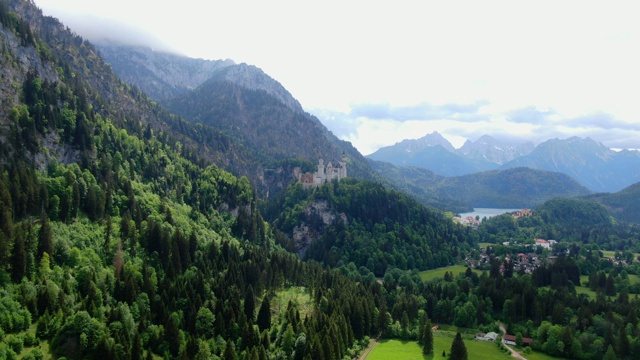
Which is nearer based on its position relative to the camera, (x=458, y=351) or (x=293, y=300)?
(x=458, y=351)

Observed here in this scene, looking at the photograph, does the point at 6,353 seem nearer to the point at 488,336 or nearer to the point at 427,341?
the point at 427,341

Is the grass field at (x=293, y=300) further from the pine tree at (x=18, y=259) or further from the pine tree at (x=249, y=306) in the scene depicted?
the pine tree at (x=18, y=259)

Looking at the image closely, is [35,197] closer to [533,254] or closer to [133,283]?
[133,283]

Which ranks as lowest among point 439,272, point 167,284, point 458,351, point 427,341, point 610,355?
point 439,272

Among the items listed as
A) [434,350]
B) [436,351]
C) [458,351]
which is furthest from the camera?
[434,350]

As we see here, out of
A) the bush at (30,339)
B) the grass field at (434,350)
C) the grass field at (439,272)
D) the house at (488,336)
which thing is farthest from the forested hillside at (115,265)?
the grass field at (439,272)

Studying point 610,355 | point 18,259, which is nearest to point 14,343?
point 18,259

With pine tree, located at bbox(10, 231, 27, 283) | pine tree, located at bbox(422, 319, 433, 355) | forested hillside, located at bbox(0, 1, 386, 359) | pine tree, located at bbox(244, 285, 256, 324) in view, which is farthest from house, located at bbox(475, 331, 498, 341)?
pine tree, located at bbox(10, 231, 27, 283)

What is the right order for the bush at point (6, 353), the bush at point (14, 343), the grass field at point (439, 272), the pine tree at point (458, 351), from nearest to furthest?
the bush at point (6, 353) < the bush at point (14, 343) < the pine tree at point (458, 351) < the grass field at point (439, 272)

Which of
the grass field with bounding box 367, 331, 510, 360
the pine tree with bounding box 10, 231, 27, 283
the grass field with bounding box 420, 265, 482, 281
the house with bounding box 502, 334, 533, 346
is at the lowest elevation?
the grass field with bounding box 420, 265, 482, 281

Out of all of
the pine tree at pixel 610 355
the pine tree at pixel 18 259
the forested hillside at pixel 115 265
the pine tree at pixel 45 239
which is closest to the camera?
the forested hillside at pixel 115 265

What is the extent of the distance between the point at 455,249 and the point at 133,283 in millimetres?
147655

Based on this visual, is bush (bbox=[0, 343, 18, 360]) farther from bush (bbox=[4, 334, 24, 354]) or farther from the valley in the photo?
bush (bbox=[4, 334, 24, 354])

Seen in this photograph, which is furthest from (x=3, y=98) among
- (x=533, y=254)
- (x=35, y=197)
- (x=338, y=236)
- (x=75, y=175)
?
(x=533, y=254)
